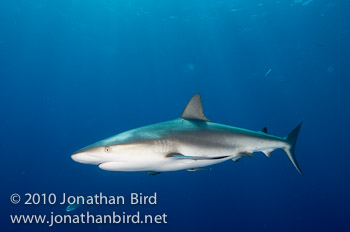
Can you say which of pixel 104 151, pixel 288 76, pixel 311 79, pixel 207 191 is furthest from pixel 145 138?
pixel 311 79

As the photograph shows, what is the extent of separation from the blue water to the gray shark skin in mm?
17431

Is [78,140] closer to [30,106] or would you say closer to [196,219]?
[30,106]

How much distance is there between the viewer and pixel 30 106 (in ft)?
90.1

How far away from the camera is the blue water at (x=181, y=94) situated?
2223 centimetres

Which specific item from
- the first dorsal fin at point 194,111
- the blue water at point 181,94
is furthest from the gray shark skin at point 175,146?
the blue water at point 181,94

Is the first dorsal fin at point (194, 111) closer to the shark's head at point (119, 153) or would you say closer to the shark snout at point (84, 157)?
the shark's head at point (119, 153)

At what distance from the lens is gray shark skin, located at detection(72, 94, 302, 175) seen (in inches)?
103

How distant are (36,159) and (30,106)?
24.1 ft

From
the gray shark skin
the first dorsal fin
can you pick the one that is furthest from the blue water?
the gray shark skin

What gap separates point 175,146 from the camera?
312 cm

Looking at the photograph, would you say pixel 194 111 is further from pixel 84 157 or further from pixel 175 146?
pixel 84 157

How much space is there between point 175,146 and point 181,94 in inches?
1290

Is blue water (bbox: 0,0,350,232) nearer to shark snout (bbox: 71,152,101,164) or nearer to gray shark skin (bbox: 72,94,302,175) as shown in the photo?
gray shark skin (bbox: 72,94,302,175)

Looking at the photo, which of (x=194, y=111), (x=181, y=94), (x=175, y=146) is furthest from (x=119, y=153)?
(x=181, y=94)
